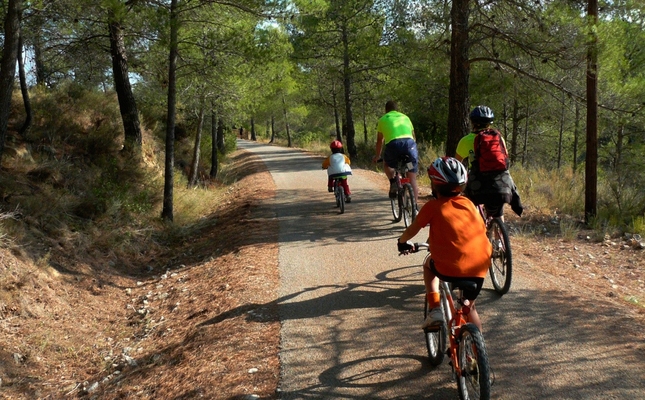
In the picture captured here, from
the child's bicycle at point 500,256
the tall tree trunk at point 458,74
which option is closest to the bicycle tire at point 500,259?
the child's bicycle at point 500,256

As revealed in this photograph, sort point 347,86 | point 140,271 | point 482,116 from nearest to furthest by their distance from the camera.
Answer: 1. point 482,116
2. point 140,271
3. point 347,86

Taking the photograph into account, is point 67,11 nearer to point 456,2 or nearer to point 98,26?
point 98,26

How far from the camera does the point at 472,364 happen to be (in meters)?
3.33

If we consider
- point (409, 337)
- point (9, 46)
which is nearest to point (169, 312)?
Result: point (409, 337)

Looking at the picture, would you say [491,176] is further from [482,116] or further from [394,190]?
[394,190]

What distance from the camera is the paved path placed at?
3.98 m

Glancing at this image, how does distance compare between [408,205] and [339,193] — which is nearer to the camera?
[408,205]

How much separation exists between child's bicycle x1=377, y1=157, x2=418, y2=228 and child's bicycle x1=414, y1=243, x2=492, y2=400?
4287 mm

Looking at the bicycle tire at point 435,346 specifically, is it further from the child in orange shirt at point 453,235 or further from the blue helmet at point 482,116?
the blue helmet at point 482,116

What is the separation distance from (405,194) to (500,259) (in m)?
3.10

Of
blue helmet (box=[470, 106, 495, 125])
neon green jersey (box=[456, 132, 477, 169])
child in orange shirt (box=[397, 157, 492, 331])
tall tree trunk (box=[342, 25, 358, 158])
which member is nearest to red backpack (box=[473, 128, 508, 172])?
blue helmet (box=[470, 106, 495, 125])

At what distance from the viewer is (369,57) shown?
Answer: 20375 mm

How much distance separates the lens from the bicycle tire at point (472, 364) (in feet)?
10.4

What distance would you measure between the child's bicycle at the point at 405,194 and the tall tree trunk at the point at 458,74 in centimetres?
219
